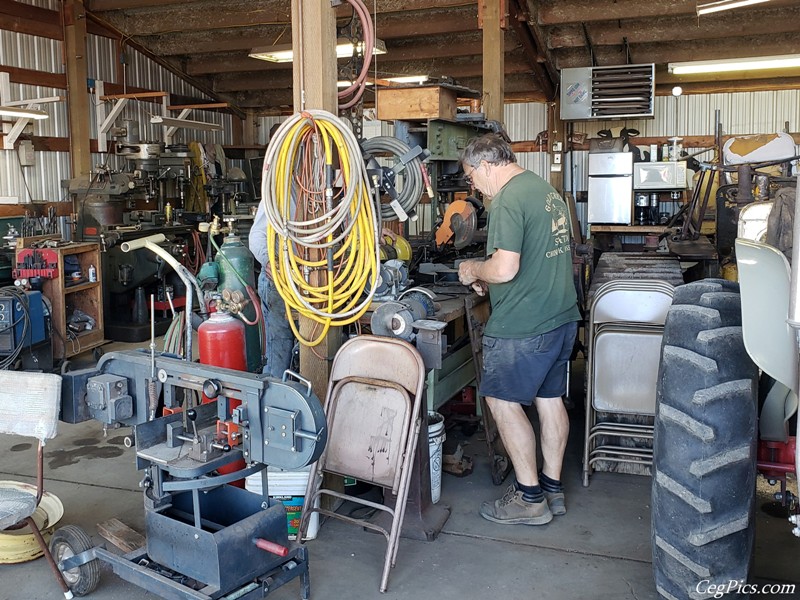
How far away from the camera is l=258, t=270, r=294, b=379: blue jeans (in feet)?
12.1

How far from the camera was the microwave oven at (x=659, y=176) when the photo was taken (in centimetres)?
741

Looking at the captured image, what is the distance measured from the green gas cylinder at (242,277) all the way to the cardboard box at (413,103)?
1.03 m

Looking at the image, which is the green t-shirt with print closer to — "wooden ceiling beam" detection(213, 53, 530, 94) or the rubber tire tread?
the rubber tire tread

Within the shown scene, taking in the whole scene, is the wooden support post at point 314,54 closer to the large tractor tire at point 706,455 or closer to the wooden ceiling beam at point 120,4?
the large tractor tire at point 706,455

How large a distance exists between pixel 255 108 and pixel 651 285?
28.0 ft

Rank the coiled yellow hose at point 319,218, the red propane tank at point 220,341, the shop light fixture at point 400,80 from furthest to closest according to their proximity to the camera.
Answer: the shop light fixture at point 400,80
the coiled yellow hose at point 319,218
the red propane tank at point 220,341

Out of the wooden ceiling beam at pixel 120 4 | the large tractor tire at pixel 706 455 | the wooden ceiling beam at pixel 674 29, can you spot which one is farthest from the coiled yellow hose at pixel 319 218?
the wooden ceiling beam at pixel 120 4

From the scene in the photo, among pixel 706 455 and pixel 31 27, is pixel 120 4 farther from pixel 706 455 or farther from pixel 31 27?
pixel 706 455

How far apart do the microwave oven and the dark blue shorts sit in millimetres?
4906

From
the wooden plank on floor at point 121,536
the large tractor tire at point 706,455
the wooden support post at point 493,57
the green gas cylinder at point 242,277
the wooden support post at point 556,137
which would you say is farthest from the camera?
the wooden support post at point 556,137

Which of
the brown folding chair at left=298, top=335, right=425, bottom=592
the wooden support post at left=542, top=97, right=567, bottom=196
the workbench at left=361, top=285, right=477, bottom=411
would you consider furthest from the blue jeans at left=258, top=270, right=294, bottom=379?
the wooden support post at left=542, top=97, right=567, bottom=196

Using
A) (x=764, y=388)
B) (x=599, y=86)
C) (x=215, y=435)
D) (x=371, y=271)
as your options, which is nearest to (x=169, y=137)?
(x=599, y=86)

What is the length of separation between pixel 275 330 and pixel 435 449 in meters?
1.01

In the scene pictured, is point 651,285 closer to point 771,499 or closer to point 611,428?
point 611,428
